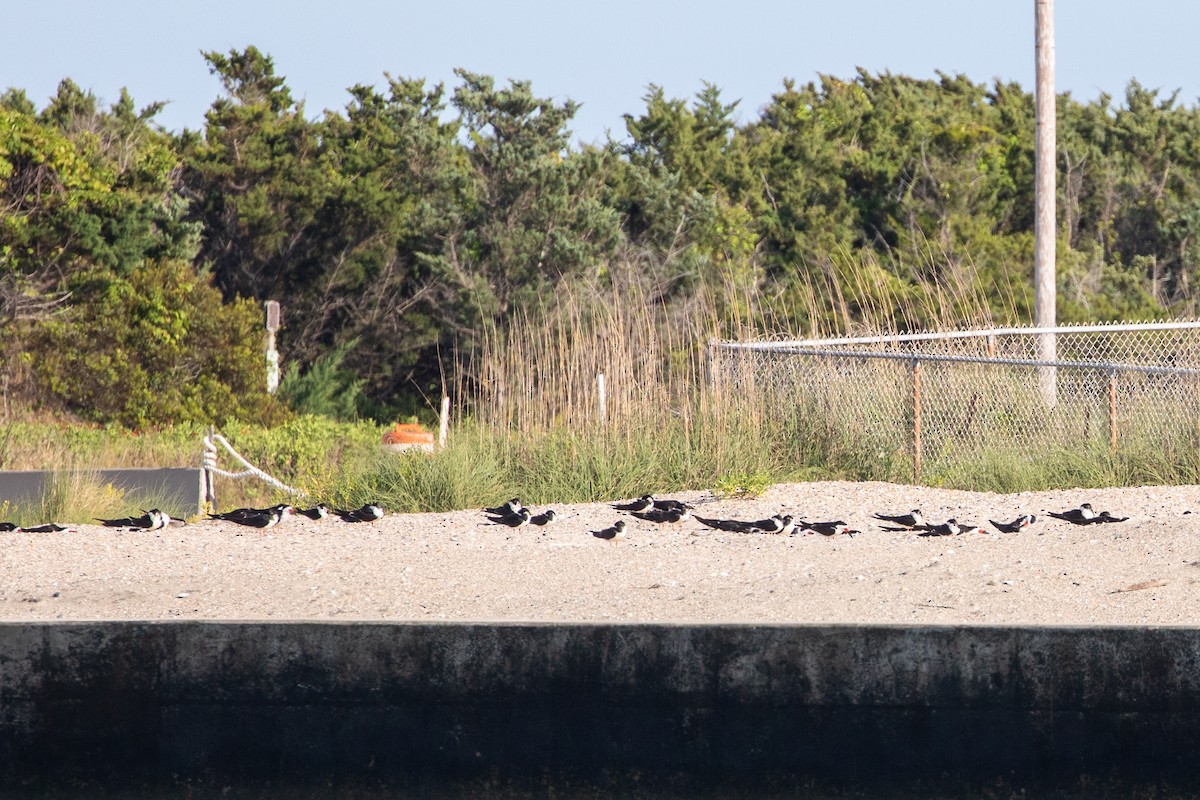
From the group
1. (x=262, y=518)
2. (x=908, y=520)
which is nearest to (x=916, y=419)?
(x=908, y=520)

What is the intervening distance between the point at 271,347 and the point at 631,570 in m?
15.4

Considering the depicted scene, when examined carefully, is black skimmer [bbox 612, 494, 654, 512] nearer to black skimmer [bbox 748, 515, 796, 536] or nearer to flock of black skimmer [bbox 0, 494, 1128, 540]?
flock of black skimmer [bbox 0, 494, 1128, 540]

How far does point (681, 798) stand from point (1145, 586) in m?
3.53

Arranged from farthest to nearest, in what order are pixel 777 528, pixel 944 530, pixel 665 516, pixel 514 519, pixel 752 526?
1. pixel 665 516
2. pixel 514 519
3. pixel 752 526
4. pixel 777 528
5. pixel 944 530

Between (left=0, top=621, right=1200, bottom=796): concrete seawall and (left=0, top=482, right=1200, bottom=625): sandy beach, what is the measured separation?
117cm

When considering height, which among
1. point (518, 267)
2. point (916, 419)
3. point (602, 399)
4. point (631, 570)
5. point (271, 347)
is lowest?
point (631, 570)

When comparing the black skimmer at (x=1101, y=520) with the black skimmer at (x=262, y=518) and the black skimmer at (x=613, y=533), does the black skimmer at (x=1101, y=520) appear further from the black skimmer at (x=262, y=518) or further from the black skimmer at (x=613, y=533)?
the black skimmer at (x=262, y=518)

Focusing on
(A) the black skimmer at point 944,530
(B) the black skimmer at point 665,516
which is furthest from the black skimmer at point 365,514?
(A) the black skimmer at point 944,530

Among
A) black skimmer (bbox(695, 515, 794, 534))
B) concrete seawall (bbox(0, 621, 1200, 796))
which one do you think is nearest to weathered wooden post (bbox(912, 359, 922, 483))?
black skimmer (bbox(695, 515, 794, 534))

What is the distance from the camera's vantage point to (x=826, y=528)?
9570 millimetres

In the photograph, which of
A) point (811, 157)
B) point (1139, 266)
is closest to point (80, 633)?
point (811, 157)

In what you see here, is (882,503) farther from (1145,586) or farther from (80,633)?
(80,633)

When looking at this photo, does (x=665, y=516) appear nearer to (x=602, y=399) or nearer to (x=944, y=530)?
(x=944, y=530)

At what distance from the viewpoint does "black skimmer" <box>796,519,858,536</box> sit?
957 centimetres
